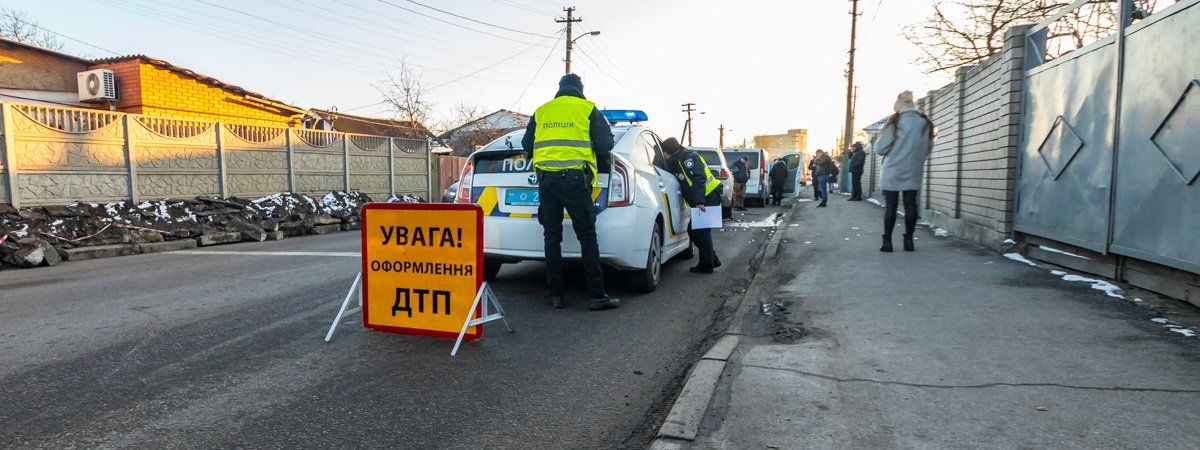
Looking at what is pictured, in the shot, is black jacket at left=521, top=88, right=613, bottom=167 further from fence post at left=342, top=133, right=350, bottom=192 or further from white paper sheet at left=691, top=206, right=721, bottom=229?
fence post at left=342, top=133, right=350, bottom=192

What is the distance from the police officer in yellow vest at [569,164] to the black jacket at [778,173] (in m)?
16.2

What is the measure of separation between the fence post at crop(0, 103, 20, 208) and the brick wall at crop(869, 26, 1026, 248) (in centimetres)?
1370

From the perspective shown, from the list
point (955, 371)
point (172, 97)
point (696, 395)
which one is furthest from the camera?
point (172, 97)

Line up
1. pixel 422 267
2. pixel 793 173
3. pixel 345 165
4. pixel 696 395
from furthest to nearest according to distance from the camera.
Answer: pixel 793 173
pixel 345 165
pixel 422 267
pixel 696 395

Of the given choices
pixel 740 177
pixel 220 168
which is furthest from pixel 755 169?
pixel 220 168

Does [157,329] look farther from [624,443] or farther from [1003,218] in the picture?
[1003,218]

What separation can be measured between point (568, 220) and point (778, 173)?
53.3 ft

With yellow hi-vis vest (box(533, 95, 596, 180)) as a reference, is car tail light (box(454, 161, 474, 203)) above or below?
below

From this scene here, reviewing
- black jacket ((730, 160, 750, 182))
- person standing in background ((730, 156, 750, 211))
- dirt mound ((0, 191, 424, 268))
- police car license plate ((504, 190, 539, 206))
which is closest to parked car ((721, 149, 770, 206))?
person standing in background ((730, 156, 750, 211))

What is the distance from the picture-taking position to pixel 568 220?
5383 mm

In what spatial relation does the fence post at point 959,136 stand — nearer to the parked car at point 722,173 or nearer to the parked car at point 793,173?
the parked car at point 722,173

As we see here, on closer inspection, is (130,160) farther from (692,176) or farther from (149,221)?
(692,176)

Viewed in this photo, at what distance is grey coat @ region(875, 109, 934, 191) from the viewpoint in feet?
24.8

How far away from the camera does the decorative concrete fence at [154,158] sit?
1012 cm
